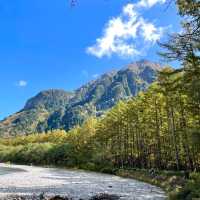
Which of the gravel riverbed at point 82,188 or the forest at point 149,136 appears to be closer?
the forest at point 149,136

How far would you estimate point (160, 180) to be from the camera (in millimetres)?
40688

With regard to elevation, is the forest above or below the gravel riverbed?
above

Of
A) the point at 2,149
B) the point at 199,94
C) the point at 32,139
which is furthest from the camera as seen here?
the point at 32,139

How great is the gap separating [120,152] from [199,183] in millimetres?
59518

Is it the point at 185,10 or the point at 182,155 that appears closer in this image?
the point at 185,10

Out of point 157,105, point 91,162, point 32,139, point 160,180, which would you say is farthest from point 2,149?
point 160,180

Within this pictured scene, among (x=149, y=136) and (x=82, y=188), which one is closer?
(x=82, y=188)

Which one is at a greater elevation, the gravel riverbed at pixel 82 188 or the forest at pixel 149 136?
Result: the forest at pixel 149 136

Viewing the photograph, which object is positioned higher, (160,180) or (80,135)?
(80,135)

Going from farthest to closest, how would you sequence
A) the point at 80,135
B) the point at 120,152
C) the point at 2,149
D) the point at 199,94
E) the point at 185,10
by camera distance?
the point at 2,149 → the point at 80,135 → the point at 120,152 → the point at 199,94 → the point at 185,10

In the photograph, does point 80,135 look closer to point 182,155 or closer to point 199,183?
point 182,155

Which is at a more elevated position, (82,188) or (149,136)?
(149,136)

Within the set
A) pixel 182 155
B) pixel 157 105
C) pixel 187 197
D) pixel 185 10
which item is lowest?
pixel 187 197

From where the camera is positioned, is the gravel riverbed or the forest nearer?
the forest
